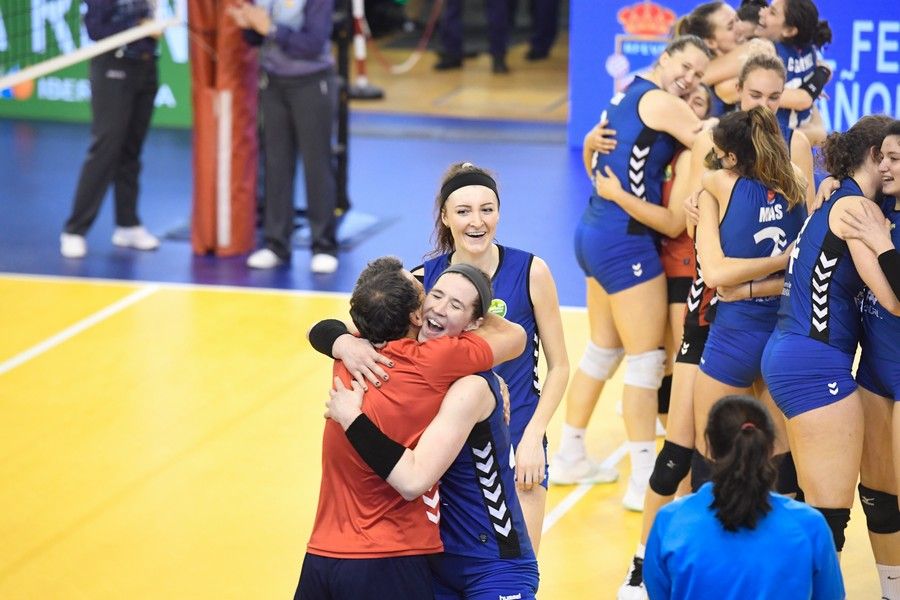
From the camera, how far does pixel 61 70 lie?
585 inches

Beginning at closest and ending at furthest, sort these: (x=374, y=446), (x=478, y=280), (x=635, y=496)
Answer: (x=374, y=446) < (x=478, y=280) < (x=635, y=496)

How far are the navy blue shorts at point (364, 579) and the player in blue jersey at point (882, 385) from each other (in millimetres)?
1949

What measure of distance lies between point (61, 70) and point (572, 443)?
9.74 m

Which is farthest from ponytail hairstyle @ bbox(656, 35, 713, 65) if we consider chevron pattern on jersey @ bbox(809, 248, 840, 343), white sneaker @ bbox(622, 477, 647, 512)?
white sneaker @ bbox(622, 477, 647, 512)

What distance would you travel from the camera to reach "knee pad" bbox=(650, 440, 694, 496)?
5.64 meters

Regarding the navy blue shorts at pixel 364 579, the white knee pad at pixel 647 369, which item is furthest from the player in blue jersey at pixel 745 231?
the navy blue shorts at pixel 364 579

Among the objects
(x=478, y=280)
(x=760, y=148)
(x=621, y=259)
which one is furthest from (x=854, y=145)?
(x=621, y=259)

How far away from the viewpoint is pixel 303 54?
398 inches

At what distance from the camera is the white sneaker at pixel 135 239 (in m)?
11.0

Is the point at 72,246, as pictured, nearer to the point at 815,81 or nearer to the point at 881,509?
the point at 815,81

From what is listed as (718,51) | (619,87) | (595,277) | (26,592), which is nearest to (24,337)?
(26,592)

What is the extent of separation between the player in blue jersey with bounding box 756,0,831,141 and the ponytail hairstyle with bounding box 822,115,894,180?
2.35m

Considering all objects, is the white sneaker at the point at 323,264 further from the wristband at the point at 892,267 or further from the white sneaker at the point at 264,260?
the wristband at the point at 892,267

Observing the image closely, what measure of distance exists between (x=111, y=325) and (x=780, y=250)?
5132mm
